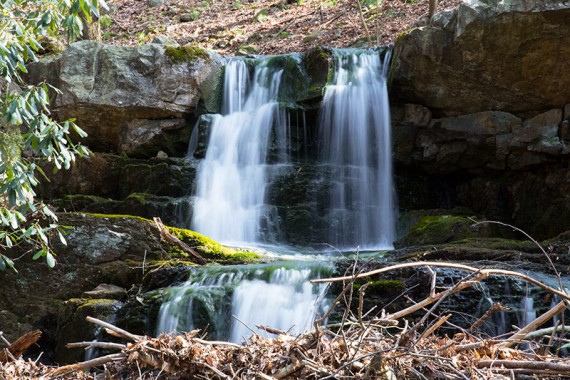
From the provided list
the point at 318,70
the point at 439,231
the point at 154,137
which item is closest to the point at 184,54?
the point at 154,137

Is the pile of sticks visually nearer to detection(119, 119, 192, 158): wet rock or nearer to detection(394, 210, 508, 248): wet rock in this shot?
detection(394, 210, 508, 248): wet rock

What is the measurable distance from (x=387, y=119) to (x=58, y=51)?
25.1 ft

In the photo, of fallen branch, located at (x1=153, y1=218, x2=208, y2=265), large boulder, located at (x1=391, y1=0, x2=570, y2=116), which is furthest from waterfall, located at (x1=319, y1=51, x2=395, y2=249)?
fallen branch, located at (x1=153, y1=218, x2=208, y2=265)

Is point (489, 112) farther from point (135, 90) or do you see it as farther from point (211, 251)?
point (135, 90)

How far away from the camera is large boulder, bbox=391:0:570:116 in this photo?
10352mm

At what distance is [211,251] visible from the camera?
8805mm

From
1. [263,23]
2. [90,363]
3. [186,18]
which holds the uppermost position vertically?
[186,18]

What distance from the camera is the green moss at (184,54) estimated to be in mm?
13273

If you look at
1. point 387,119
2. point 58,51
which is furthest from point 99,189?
point 387,119

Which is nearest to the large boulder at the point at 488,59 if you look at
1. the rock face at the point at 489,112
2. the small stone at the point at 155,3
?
the rock face at the point at 489,112

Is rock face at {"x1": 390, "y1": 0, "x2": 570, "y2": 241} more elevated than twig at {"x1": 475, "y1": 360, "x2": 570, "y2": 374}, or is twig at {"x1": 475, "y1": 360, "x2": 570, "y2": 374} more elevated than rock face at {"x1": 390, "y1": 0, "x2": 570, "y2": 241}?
rock face at {"x1": 390, "y1": 0, "x2": 570, "y2": 241}

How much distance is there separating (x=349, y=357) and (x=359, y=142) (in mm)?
10122

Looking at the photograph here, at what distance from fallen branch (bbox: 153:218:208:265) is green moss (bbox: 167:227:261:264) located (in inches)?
5.1

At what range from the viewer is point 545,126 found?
38.3 feet
